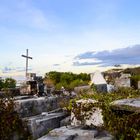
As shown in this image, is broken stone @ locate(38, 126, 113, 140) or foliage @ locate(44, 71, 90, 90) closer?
broken stone @ locate(38, 126, 113, 140)

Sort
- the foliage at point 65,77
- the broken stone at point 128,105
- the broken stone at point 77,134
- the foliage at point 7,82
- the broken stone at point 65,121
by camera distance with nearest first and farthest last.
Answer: the broken stone at point 77,134 → the broken stone at point 128,105 → the broken stone at point 65,121 → the foliage at point 7,82 → the foliage at point 65,77

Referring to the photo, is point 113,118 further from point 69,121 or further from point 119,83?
point 119,83

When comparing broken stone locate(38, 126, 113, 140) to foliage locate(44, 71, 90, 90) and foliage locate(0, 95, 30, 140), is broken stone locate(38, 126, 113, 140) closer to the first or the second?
foliage locate(0, 95, 30, 140)

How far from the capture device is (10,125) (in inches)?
346

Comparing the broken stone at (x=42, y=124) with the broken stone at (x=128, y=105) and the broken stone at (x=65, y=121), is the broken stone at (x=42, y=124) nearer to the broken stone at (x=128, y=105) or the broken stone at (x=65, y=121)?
the broken stone at (x=65, y=121)

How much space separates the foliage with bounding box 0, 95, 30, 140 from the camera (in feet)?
28.7

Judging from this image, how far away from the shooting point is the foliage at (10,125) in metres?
8.75

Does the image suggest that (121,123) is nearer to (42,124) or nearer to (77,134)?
Result: (77,134)

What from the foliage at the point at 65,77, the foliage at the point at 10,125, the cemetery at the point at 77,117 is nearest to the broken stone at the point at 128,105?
the cemetery at the point at 77,117

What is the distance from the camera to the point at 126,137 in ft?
23.6

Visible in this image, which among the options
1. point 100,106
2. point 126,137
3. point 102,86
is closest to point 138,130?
point 126,137

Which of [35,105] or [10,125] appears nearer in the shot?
[10,125]

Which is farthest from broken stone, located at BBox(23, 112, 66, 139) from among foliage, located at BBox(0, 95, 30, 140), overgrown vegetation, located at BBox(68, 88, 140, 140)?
overgrown vegetation, located at BBox(68, 88, 140, 140)

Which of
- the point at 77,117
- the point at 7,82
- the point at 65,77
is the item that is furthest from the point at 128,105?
the point at 65,77
